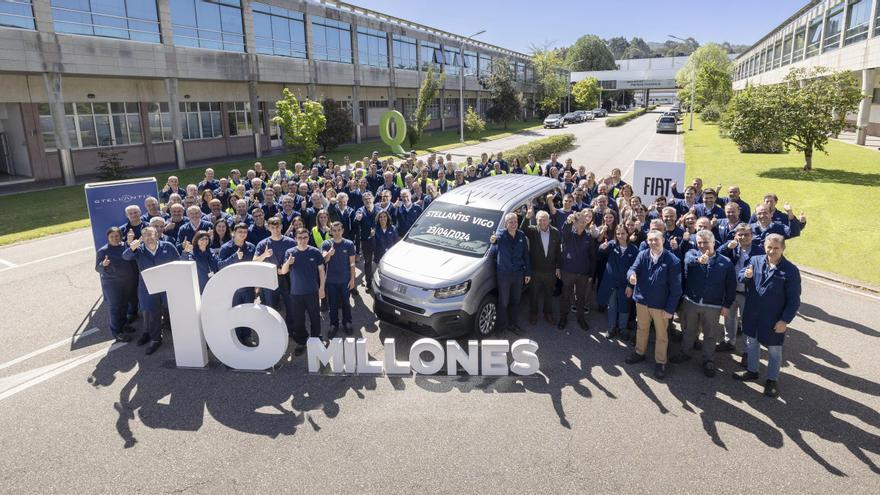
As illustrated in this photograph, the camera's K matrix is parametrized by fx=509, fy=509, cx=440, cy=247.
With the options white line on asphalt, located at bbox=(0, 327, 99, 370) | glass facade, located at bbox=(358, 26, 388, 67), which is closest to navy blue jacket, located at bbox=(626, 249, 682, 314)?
white line on asphalt, located at bbox=(0, 327, 99, 370)

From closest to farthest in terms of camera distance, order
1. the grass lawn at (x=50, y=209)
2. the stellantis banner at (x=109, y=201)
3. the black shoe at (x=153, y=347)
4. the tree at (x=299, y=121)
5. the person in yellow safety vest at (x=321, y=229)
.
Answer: the black shoe at (x=153, y=347)
the person in yellow safety vest at (x=321, y=229)
the stellantis banner at (x=109, y=201)
the grass lawn at (x=50, y=209)
the tree at (x=299, y=121)

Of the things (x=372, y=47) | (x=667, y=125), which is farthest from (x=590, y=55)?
(x=372, y=47)

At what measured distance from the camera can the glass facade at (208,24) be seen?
26884 millimetres

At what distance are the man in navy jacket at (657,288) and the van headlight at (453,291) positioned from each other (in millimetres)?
2210

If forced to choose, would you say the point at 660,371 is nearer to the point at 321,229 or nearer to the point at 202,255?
the point at 321,229

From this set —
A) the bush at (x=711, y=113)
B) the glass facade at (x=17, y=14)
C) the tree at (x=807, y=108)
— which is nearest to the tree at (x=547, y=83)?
the bush at (x=711, y=113)

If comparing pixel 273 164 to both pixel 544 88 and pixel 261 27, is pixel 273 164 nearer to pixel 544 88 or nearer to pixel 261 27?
pixel 261 27

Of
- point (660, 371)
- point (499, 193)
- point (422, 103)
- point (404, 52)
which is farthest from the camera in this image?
point (404, 52)

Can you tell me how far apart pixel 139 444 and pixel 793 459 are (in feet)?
21.8

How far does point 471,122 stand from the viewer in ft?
150

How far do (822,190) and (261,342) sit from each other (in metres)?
19.0

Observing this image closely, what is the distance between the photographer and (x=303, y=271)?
7.09m

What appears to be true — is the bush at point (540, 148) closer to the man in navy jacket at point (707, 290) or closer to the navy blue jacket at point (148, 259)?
the man in navy jacket at point (707, 290)

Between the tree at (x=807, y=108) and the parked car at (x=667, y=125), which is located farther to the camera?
the parked car at (x=667, y=125)
